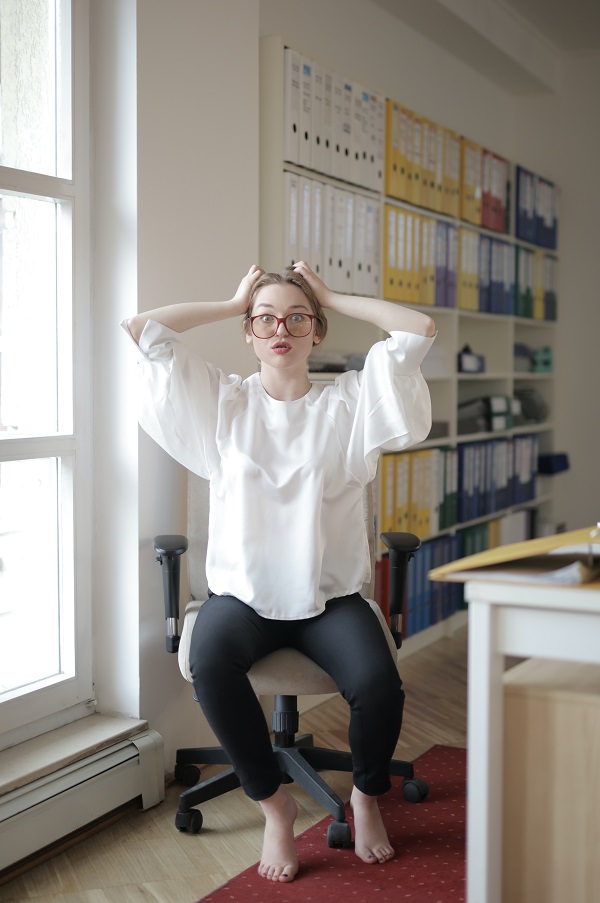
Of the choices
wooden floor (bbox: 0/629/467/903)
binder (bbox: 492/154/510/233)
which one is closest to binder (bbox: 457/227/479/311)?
binder (bbox: 492/154/510/233)

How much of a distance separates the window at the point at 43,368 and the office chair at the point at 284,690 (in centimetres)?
28

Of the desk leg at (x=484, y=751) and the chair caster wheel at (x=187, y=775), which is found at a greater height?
the desk leg at (x=484, y=751)

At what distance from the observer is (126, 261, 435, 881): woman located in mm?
2041

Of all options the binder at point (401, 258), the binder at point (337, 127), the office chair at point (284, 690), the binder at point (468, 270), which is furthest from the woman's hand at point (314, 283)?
the binder at point (468, 270)

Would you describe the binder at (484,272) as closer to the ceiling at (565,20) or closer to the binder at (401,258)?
the binder at (401,258)

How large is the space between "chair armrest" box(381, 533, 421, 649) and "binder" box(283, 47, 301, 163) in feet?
4.04

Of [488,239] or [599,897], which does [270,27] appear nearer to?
[488,239]

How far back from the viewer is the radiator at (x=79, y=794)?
2037 mm

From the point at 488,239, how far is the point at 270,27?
5.22 feet

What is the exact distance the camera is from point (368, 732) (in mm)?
2021

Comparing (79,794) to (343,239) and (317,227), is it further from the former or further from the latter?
(343,239)

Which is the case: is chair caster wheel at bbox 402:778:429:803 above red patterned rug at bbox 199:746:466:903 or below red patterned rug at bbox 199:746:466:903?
above

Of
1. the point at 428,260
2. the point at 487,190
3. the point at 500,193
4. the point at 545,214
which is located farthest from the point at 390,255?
the point at 545,214

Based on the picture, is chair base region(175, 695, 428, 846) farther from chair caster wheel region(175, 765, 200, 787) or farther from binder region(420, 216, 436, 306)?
binder region(420, 216, 436, 306)
